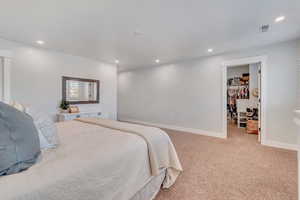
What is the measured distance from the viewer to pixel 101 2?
173 centimetres

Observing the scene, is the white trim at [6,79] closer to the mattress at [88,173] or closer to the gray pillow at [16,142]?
the mattress at [88,173]

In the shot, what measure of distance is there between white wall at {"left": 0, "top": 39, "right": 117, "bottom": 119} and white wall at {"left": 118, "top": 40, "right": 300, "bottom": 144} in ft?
5.65

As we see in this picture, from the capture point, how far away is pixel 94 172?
94 cm

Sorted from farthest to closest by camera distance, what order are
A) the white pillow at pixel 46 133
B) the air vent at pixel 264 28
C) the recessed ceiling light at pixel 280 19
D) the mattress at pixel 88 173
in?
the air vent at pixel 264 28, the recessed ceiling light at pixel 280 19, the white pillow at pixel 46 133, the mattress at pixel 88 173

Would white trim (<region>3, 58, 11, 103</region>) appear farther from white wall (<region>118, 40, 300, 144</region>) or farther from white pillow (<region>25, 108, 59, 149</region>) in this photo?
white wall (<region>118, 40, 300, 144</region>)

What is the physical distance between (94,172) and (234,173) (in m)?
1.99

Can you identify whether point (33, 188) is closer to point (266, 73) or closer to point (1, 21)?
point (1, 21)

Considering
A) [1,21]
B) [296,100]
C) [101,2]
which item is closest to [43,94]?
[1,21]

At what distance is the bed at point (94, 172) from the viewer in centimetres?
73

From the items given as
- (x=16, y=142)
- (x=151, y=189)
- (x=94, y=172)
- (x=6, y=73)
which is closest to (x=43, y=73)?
(x=6, y=73)

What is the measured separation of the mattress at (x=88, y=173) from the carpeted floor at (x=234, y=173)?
53 cm

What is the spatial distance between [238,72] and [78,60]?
5953 mm

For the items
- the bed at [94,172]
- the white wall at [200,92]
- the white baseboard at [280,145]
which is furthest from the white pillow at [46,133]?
the white baseboard at [280,145]

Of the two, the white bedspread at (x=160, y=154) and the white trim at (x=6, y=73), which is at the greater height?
the white trim at (x=6, y=73)
